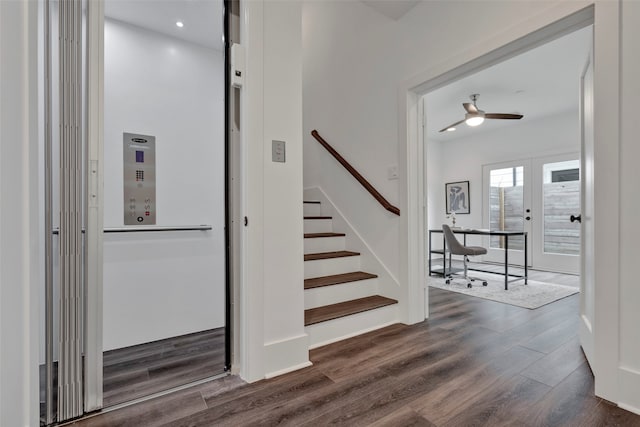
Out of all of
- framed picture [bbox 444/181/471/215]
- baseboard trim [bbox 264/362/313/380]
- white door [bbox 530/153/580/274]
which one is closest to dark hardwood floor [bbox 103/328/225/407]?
baseboard trim [bbox 264/362/313/380]

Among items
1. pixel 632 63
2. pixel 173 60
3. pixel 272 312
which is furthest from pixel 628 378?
→ pixel 173 60

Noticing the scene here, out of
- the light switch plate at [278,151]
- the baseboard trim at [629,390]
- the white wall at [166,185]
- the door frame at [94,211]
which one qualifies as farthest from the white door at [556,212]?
the door frame at [94,211]

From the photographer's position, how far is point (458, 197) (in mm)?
6520

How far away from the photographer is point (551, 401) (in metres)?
1.44

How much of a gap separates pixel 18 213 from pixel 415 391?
6.08ft

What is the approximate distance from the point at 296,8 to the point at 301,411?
2.25m

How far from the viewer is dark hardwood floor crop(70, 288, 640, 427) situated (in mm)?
1319

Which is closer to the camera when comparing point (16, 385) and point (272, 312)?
point (16, 385)

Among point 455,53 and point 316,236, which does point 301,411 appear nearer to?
point 316,236

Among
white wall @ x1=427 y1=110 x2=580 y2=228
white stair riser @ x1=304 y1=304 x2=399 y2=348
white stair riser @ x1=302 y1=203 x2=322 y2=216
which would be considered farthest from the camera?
white wall @ x1=427 y1=110 x2=580 y2=228

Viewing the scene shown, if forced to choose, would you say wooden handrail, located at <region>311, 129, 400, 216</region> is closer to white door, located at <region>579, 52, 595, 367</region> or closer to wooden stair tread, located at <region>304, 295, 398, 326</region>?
wooden stair tread, located at <region>304, 295, 398, 326</region>

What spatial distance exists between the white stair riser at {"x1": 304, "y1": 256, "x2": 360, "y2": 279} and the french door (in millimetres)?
3864

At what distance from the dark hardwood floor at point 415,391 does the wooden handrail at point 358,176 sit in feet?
3.46

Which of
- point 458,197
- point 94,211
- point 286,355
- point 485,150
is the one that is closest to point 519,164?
point 485,150
